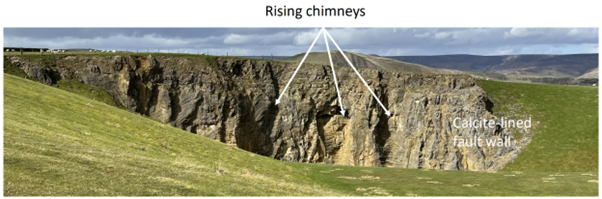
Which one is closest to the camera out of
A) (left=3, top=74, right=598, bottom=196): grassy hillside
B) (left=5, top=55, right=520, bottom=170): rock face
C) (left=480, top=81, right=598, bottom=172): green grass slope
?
(left=3, top=74, right=598, bottom=196): grassy hillside

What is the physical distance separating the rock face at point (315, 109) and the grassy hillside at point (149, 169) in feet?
166

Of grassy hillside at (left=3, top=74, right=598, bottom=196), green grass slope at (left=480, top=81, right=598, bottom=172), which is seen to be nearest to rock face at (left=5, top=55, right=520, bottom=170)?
green grass slope at (left=480, top=81, right=598, bottom=172)

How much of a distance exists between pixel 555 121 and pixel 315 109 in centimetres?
4919

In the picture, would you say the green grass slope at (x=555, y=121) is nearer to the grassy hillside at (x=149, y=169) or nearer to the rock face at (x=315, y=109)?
the rock face at (x=315, y=109)

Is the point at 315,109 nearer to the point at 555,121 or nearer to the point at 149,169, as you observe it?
the point at 555,121

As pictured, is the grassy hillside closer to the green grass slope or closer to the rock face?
the rock face

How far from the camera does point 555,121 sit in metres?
107

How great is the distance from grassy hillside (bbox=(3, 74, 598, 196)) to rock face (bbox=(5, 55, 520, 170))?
5064 cm

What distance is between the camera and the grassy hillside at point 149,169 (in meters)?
24.1

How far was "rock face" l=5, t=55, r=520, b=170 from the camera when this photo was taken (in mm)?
103000

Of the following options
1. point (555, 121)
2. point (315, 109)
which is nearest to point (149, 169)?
point (315, 109)

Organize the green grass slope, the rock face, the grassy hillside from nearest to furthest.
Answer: the grassy hillside
the green grass slope
the rock face

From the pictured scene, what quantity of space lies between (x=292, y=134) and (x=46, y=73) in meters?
48.4

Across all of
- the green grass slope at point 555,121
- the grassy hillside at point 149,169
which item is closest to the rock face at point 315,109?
the green grass slope at point 555,121
